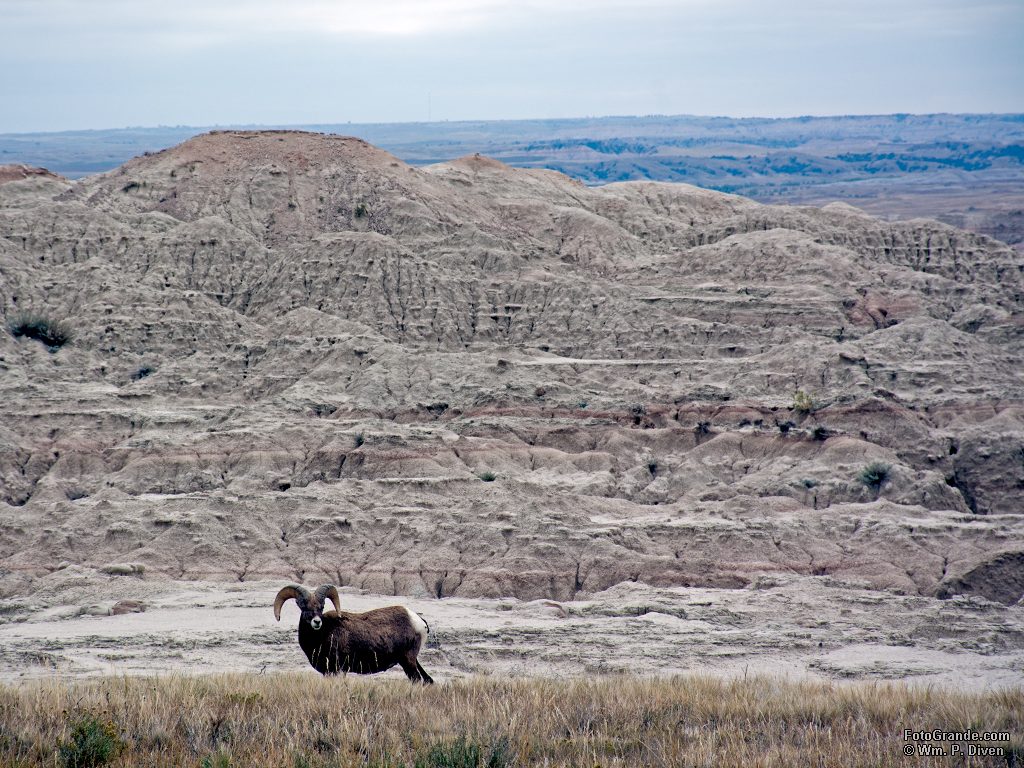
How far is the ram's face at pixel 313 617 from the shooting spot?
14.8m

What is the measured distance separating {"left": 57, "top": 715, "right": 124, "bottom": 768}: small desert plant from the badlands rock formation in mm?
13481

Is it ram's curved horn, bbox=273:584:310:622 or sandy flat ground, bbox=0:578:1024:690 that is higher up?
ram's curved horn, bbox=273:584:310:622

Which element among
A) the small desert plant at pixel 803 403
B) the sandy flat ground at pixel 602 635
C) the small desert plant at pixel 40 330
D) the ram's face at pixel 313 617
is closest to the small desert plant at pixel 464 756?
the ram's face at pixel 313 617

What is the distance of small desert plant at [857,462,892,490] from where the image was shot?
29.8 metres

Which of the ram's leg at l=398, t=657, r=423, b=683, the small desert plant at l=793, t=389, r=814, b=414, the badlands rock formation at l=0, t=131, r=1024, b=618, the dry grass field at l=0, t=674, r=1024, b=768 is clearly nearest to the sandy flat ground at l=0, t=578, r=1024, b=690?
the ram's leg at l=398, t=657, r=423, b=683

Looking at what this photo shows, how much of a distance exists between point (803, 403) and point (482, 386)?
871 cm

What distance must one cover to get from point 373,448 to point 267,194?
66.2 feet

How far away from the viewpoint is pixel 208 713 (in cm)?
1313

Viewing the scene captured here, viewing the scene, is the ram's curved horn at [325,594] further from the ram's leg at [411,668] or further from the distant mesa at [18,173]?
the distant mesa at [18,173]

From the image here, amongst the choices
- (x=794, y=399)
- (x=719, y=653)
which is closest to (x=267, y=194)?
(x=794, y=399)

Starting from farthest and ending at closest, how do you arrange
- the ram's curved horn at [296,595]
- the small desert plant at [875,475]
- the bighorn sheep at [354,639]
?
the small desert plant at [875,475], the bighorn sheep at [354,639], the ram's curved horn at [296,595]

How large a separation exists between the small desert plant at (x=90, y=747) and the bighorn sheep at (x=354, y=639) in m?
3.22

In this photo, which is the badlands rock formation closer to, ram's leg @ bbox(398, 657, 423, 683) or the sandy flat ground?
the sandy flat ground

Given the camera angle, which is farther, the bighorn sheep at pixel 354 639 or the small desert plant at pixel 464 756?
the bighorn sheep at pixel 354 639
